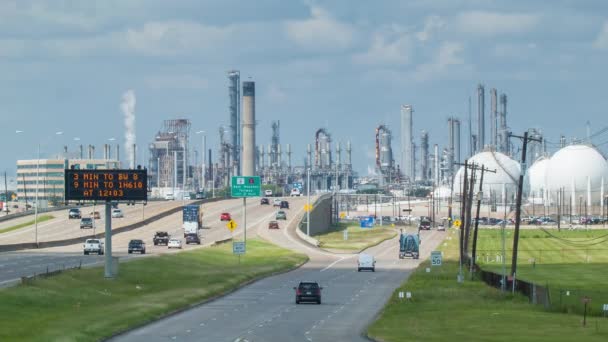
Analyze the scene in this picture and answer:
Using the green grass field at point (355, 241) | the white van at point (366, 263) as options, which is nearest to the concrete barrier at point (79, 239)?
the green grass field at point (355, 241)

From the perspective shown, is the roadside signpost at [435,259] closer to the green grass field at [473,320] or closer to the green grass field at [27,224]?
the green grass field at [473,320]

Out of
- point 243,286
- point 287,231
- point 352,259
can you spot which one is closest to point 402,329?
point 243,286

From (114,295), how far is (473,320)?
25.8 metres

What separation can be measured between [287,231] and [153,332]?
115 meters

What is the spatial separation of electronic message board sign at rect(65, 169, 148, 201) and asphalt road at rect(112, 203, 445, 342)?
10.1 meters

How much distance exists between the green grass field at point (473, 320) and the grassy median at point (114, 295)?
11898 millimetres

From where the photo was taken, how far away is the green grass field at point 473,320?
4847 centimetres

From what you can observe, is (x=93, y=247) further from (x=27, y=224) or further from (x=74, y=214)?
(x=74, y=214)

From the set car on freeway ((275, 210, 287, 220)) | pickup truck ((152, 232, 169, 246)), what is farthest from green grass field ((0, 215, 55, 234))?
car on freeway ((275, 210, 287, 220))

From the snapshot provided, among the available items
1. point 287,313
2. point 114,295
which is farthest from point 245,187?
point 287,313

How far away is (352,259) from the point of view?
12975 centimetres

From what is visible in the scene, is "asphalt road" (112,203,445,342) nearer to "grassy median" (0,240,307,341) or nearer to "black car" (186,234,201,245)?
"grassy median" (0,240,307,341)

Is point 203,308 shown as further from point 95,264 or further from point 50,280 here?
point 95,264

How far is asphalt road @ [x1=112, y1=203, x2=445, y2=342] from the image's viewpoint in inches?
1982
